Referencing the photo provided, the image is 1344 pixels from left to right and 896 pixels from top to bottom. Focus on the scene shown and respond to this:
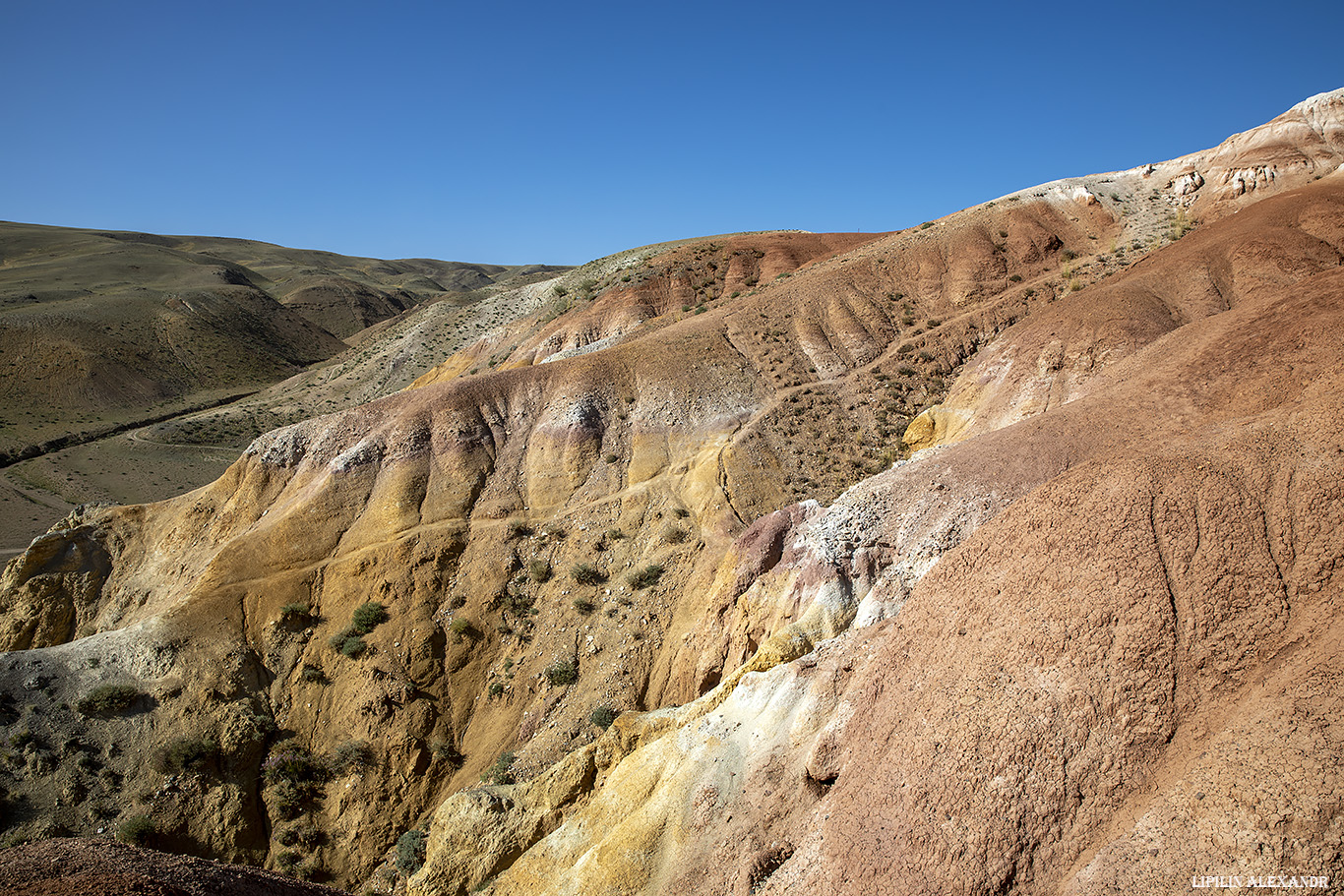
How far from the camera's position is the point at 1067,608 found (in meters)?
10.9

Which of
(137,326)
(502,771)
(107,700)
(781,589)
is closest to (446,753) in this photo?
(502,771)

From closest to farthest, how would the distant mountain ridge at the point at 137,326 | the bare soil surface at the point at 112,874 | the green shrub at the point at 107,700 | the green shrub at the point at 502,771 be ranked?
the bare soil surface at the point at 112,874 < the green shrub at the point at 502,771 < the green shrub at the point at 107,700 < the distant mountain ridge at the point at 137,326

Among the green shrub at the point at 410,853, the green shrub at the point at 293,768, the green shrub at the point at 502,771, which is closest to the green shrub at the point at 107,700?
the green shrub at the point at 293,768

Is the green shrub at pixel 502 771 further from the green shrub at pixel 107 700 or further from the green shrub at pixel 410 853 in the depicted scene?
the green shrub at pixel 107 700

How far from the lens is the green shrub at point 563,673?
21.4 metres

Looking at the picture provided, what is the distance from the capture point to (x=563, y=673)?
2145 cm

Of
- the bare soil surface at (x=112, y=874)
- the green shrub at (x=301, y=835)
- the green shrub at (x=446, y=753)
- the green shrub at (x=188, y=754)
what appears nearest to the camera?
the bare soil surface at (x=112, y=874)

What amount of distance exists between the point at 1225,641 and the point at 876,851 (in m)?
5.63

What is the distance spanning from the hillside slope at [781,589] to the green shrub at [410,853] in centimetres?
118

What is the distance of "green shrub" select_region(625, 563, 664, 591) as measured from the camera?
2312 centimetres

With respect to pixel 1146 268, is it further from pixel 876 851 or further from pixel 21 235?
pixel 21 235

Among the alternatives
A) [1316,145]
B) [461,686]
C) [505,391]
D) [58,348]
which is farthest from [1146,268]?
[58,348]

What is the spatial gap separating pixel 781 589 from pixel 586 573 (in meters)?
8.70

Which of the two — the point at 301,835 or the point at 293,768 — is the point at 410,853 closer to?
the point at 301,835
